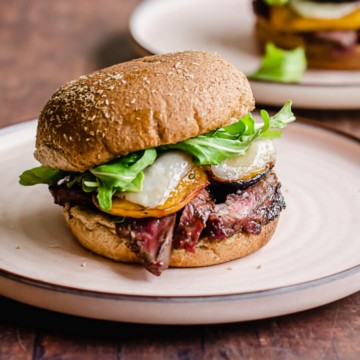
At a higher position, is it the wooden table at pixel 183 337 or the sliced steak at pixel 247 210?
the sliced steak at pixel 247 210

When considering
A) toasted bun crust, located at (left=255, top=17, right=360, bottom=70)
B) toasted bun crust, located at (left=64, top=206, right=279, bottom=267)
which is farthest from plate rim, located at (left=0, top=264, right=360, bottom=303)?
toasted bun crust, located at (left=255, top=17, right=360, bottom=70)

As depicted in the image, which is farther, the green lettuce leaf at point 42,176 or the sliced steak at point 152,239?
the green lettuce leaf at point 42,176

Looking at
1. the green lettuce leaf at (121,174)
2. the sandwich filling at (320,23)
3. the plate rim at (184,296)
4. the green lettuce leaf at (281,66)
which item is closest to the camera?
the plate rim at (184,296)

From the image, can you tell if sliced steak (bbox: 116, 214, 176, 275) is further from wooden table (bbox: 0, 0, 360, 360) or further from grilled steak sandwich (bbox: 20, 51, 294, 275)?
wooden table (bbox: 0, 0, 360, 360)

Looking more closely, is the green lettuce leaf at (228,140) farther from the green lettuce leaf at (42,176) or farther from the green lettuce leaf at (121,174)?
the green lettuce leaf at (42,176)

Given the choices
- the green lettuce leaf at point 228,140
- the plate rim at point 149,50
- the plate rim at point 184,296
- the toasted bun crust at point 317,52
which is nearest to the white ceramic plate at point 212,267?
the plate rim at point 184,296

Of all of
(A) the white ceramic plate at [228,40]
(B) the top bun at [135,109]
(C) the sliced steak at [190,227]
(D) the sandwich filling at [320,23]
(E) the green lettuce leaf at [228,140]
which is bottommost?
(A) the white ceramic plate at [228,40]
